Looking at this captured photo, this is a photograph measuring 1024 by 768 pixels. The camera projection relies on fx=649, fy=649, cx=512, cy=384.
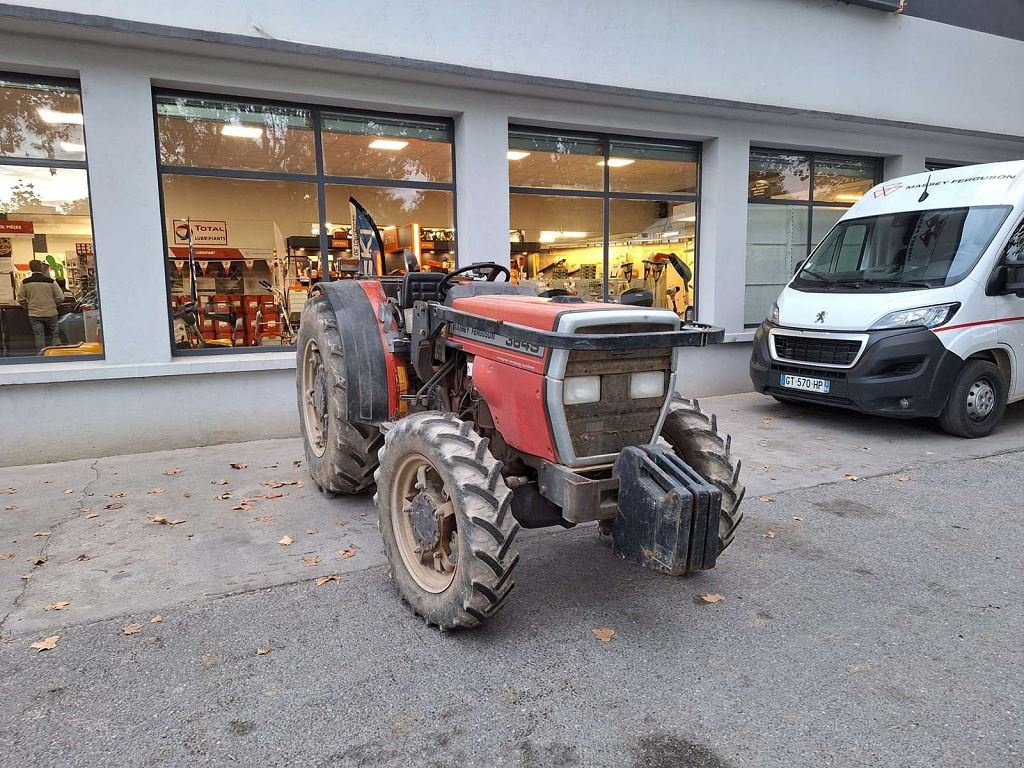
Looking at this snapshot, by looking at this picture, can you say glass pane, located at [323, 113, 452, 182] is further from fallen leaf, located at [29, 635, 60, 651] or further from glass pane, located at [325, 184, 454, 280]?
fallen leaf, located at [29, 635, 60, 651]

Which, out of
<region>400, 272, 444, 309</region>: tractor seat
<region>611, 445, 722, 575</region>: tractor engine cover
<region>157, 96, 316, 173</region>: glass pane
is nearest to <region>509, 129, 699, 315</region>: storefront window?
<region>157, 96, 316, 173</region>: glass pane

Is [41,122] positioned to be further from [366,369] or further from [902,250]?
[902,250]

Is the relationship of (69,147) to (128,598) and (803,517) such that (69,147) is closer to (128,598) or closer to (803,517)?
(128,598)

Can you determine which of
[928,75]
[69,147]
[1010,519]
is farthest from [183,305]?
[928,75]

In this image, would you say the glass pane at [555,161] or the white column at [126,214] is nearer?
the white column at [126,214]

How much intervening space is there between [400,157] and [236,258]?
2340 mm

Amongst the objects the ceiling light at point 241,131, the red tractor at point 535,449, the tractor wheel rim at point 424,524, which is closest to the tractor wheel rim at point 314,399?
the red tractor at point 535,449

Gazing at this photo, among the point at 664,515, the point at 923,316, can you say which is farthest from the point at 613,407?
the point at 923,316

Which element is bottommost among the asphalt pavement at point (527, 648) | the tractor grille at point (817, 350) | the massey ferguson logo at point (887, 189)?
the asphalt pavement at point (527, 648)

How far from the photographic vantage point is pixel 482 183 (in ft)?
25.9

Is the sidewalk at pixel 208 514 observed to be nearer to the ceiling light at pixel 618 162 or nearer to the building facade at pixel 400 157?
the building facade at pixel 400 157

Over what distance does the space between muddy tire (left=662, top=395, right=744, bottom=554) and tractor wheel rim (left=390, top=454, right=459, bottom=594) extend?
4.40 ft

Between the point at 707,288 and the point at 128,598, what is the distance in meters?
8.29

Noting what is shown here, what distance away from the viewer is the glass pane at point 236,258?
7195 millimetres
